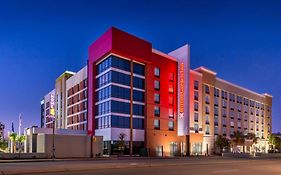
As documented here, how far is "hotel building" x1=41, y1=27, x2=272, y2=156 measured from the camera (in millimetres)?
68375

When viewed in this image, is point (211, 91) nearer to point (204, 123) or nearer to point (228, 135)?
point (204, 123)

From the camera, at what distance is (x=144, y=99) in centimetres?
7338

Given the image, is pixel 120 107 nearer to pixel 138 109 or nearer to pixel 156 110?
pixel 138 109

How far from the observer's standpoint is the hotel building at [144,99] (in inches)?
2692

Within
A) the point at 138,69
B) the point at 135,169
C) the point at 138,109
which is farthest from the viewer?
the point at 138,69

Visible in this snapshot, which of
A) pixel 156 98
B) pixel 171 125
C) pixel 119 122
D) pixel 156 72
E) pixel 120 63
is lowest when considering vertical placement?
pixel 171 125

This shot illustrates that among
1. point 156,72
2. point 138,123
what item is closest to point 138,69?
point 156,72

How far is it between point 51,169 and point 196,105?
63.6 m

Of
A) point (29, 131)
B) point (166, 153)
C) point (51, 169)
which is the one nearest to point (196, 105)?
point (166, 153)

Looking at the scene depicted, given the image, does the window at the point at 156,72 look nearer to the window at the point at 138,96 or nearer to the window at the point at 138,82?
the window at the point at 138,82

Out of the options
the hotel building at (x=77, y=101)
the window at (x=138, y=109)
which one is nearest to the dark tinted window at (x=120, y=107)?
the window at (x=138, y=109)

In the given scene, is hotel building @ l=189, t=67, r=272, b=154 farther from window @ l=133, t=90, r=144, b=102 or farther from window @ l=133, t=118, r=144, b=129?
window @ l=133, t=90, r=144, b=102

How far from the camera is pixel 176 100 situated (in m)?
79.1

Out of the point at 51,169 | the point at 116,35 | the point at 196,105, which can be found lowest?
the point at 51,169
